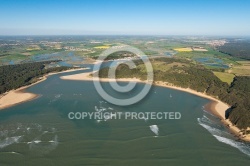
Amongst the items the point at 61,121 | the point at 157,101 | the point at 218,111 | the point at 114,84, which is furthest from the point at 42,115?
the point at 218,111

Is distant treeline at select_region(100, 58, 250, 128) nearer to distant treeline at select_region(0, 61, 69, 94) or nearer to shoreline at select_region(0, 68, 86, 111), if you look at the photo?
distant treeline at select_region(0, 61, 69, 94)

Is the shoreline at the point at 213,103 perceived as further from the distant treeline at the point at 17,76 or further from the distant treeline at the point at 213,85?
the distant treeline at the point at 17,76

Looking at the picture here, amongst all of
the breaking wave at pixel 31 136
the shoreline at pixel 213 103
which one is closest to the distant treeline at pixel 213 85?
the shoreline at pixel 213 103

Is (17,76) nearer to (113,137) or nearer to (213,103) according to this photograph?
(113,137)

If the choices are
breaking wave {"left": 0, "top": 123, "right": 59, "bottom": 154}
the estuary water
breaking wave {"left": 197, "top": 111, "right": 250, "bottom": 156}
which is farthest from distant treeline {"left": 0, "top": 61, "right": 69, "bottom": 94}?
breaking wave {"left": 197, "top": 111, "right": 250, "bottom": 156}

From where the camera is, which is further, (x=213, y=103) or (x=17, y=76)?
(x=17, y=76)

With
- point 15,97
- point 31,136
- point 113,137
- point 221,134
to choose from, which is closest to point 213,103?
point 221,134
